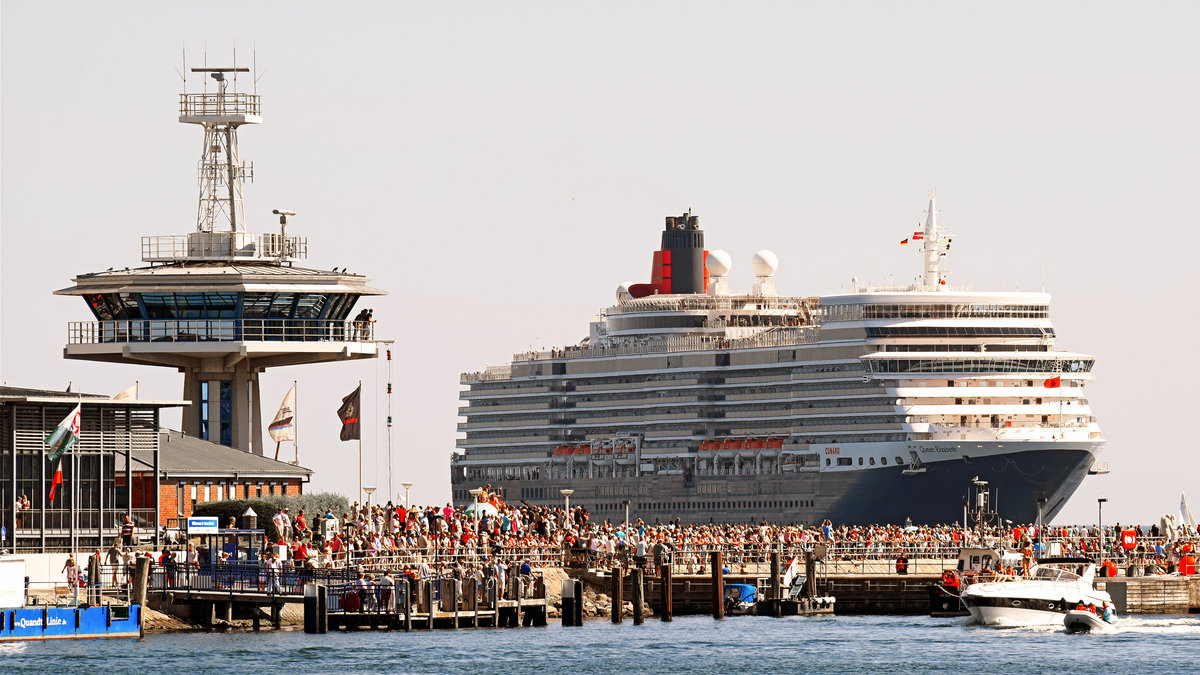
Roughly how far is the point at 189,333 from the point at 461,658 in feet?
94.4

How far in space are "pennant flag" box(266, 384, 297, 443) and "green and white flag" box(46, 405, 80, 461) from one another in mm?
18846

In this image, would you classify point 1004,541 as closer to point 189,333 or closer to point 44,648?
point 189,333

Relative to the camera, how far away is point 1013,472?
118 metres

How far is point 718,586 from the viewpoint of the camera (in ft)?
204

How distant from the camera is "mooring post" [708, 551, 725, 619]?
61.6 metres

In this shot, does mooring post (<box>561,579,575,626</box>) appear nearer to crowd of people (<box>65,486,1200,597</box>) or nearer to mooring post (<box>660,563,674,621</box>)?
crowd of people (<box>65,486,1200,597</box>)

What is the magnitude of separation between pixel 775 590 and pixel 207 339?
853 inches

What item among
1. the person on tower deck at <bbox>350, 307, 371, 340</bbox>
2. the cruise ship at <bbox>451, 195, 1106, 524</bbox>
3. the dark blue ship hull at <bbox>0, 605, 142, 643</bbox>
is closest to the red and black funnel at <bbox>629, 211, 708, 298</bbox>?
the cruise ship at <bbox>451, 195, 1106, 524</bbox>

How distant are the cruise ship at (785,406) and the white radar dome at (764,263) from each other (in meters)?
0.15

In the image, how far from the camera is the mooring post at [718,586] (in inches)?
2425

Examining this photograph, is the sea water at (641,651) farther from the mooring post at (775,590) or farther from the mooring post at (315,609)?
the mooring post at (775,590)

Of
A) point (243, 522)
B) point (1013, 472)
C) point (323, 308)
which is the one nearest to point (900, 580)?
point (243, 522)

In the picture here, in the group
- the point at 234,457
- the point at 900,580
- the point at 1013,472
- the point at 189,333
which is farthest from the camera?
the point at 1013,472

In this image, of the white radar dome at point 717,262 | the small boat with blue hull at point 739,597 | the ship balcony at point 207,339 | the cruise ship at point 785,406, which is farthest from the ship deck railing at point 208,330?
the white radar dome at point 717,262
